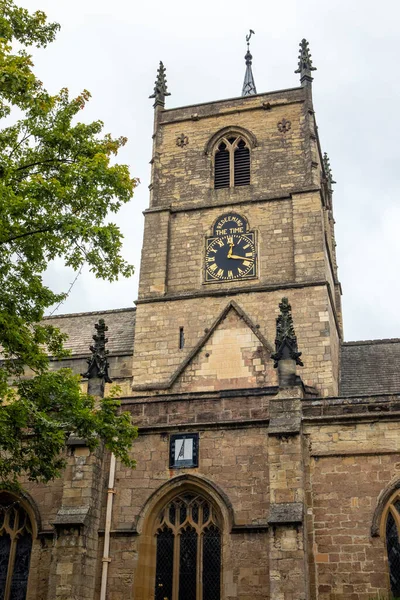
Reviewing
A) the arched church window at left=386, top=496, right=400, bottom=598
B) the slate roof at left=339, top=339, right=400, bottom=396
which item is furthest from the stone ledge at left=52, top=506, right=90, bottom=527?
the slate roof at left=339, top=339, right=400, bottom=396

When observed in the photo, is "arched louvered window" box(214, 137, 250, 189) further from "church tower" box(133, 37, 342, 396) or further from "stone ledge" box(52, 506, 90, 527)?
"stone ledge" box(52, 506, 90, 527)

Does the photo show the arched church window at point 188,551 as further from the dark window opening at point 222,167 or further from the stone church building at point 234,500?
the dark window opening at point 222,167

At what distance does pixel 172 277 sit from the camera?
25828 millimetres

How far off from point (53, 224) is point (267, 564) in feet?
27.0

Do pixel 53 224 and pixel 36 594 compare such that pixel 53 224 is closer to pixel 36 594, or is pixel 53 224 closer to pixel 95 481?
pixel 95 481

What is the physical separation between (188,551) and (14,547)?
4131mm

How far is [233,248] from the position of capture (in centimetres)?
2564

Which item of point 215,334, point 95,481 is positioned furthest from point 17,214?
point 215,334

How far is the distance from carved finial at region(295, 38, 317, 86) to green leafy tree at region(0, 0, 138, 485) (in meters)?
16.1

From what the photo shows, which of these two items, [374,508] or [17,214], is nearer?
[17,214]

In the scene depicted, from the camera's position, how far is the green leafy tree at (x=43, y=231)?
→ 12.6m

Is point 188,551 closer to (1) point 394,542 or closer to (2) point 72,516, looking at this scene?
(2) point 72,516

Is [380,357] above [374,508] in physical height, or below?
above

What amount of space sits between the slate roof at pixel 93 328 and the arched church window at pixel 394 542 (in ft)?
39.7
